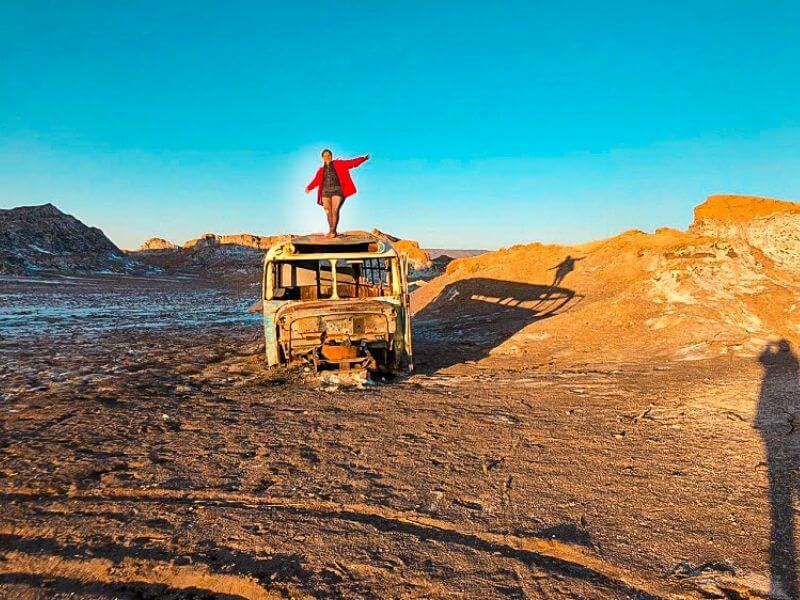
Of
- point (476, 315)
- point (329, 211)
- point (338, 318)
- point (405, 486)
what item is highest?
point (329, 211)

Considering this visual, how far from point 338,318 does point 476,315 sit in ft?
30.1

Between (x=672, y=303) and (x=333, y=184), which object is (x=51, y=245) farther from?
(x=672, y=303)

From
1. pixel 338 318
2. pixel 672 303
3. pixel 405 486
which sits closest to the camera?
pixel 405 486

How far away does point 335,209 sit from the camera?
8.80 meters

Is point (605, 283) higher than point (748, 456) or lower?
higher

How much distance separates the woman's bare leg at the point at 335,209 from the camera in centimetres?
875

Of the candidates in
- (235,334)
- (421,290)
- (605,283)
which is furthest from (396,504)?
(421,290)

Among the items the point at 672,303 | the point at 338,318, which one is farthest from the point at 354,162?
the point at 672,303

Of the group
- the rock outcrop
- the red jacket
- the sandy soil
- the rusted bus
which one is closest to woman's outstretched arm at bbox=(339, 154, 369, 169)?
the red jacket

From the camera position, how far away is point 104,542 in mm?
3074

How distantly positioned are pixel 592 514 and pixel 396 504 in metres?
1.44

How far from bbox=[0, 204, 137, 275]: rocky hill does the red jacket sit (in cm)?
3754

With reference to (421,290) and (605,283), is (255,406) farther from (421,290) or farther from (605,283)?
(421,290)

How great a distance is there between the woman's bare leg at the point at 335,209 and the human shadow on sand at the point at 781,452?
22.6ft
